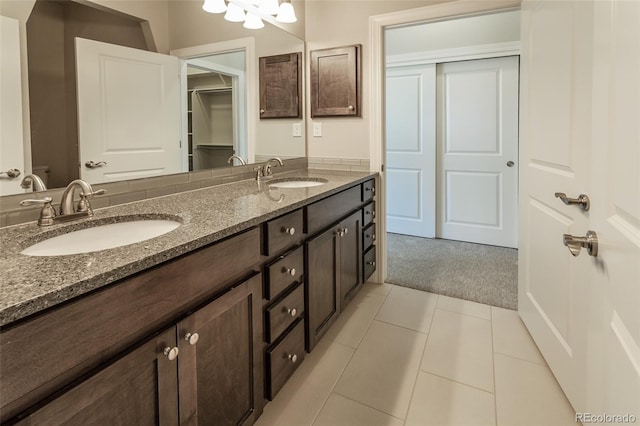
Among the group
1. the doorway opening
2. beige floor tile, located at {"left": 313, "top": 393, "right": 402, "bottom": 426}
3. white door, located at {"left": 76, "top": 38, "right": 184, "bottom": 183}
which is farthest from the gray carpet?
white door, located at {"left": 76, "top": 38, "right": 184, "bottom": 183}

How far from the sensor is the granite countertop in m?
0.64

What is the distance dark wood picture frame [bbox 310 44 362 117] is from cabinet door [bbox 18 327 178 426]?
2.13m

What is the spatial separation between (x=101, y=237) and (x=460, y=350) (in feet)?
5.65

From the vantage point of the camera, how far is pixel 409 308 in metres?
2.41

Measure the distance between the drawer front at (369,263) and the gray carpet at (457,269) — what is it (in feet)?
1.00

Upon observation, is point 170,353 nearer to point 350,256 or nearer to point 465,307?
point 350,256

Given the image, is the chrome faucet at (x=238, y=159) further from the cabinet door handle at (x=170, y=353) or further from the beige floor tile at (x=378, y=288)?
the cabinet door handle at (x=170, y=353)

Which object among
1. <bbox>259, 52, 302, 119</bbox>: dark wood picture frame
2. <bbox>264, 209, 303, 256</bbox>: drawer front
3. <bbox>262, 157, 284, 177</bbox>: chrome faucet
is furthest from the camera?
<bbox>259, 52, 302, 119</bbox>: dark wood picture frame

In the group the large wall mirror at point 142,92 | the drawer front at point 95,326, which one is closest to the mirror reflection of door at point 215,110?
the large wall mirror at point 142,92

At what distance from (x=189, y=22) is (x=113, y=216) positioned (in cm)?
109

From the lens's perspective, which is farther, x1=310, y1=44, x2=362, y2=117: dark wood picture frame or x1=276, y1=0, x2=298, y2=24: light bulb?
x1=310, y1=44, x2=362, y2=117: dark wood picture frame

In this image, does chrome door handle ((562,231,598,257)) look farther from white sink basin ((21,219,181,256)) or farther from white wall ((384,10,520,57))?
white wall ((384,10,520,57))

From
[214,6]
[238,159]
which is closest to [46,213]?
[238,159]

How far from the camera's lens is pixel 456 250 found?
3648 mm
